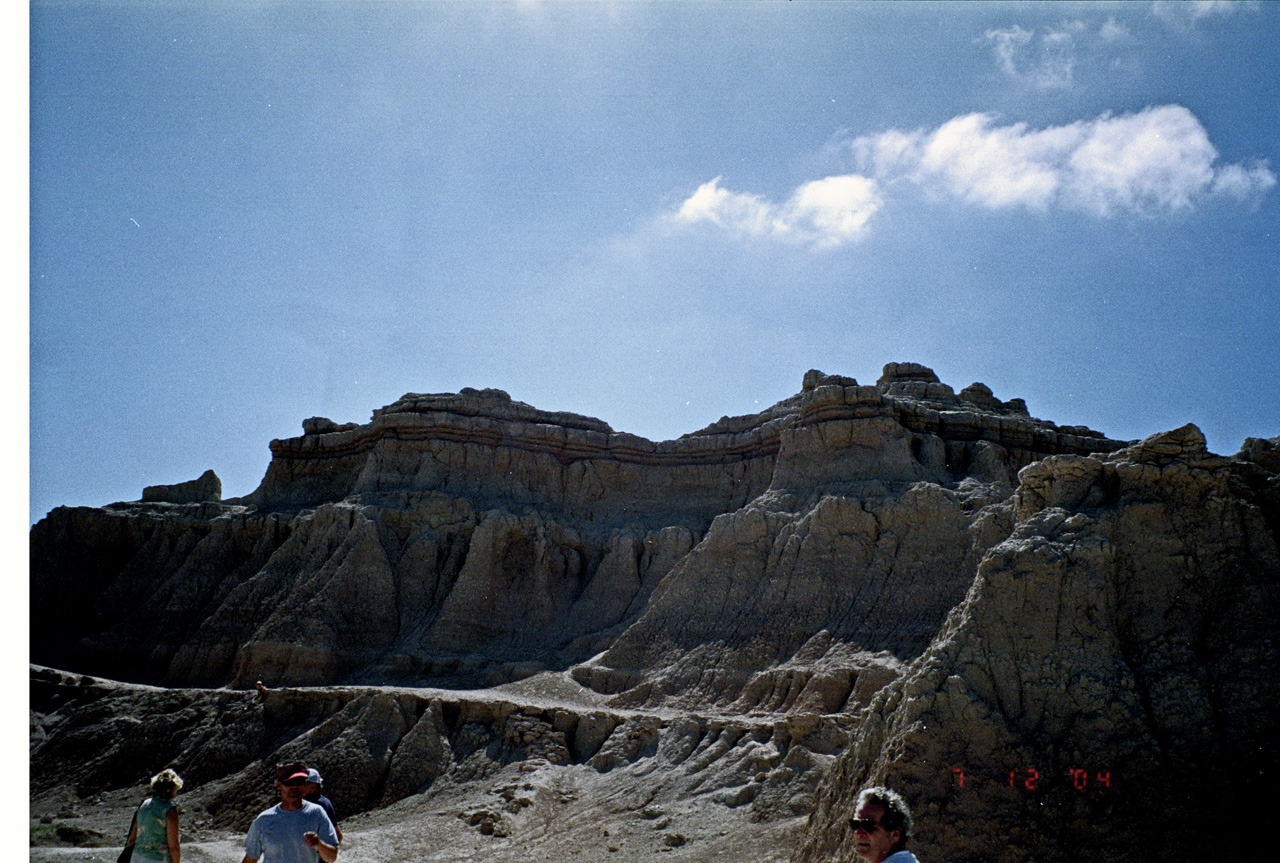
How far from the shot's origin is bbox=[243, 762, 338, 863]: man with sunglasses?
6.49m

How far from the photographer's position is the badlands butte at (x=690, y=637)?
32.1 feet

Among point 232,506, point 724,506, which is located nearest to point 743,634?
point 724,506

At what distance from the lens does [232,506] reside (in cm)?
4012

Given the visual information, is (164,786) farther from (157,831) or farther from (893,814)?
(893,814)

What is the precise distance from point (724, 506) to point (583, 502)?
5738 millimetres

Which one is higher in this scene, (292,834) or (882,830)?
(882,830)

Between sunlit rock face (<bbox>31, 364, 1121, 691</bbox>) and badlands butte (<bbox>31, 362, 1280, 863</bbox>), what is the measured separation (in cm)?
12

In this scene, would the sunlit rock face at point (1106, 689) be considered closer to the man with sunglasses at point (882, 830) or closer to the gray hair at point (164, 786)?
the man with sunglasses at point (882, 830)

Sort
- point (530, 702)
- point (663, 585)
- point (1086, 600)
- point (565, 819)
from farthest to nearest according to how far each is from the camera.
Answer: point (663, 585), point (530, 702), point (565, 819), point (1086, 600)

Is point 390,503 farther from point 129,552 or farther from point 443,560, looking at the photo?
point 129,552

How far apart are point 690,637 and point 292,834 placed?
20759 millimetres

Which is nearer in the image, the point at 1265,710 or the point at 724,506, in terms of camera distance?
the point at 1265,710

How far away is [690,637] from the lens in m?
Result: 26.8
